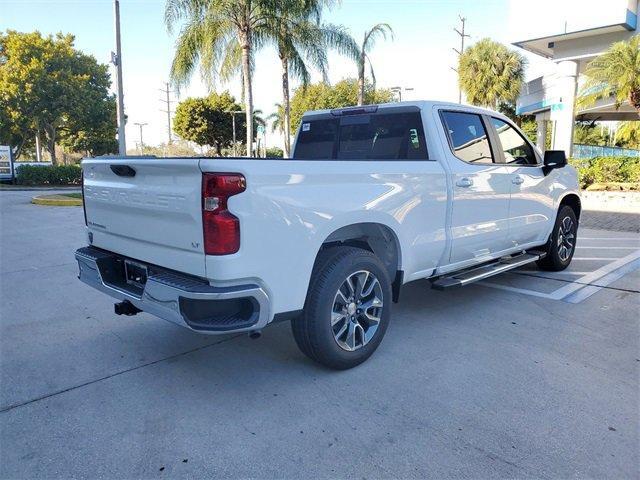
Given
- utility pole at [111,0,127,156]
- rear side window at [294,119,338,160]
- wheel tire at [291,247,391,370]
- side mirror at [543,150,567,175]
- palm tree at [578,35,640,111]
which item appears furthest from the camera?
palm tree at [578,35,640,111]

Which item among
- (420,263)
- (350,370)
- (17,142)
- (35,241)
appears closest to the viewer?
(350,370)

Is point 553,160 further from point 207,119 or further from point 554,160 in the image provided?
point 207,119

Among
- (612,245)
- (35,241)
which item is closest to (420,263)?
(612,245)

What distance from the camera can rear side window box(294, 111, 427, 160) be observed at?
4309mm

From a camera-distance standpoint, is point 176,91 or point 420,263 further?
point 176,91

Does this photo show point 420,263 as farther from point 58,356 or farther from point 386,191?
point 58,356

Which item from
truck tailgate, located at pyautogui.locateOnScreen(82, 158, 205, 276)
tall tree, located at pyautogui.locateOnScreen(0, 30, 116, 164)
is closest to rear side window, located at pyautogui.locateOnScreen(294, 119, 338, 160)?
truck tailgate, located at pyautogui.locateOnScreen(82, 158, 205, 276)

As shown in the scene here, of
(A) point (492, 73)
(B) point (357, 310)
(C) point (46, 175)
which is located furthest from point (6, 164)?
(A) point (492, 73)

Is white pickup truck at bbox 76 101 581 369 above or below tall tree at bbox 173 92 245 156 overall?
below

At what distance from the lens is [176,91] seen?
17.2 m

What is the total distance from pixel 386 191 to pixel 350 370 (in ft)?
4.33

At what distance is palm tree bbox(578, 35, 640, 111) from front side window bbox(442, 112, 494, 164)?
52.6 feet

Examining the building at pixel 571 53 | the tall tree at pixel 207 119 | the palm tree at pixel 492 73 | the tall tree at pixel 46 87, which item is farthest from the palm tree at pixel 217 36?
the tall tree at pixel 207 119

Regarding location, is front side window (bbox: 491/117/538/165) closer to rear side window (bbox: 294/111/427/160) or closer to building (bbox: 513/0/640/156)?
rear side window (bbox: 294/111/427/160)
